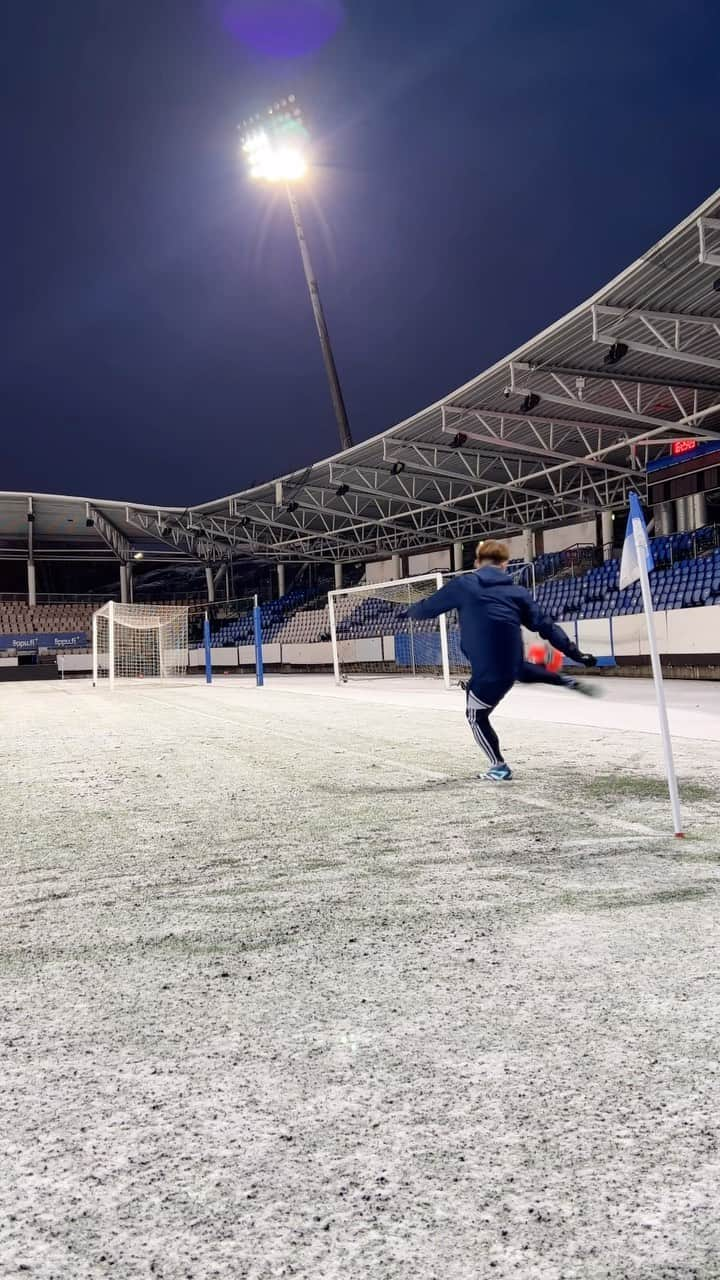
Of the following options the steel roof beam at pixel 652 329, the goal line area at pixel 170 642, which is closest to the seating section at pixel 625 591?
the steel roof beam at pixel 652 329

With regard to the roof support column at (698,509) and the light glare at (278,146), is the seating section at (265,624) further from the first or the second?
the roof support column at (698,509)

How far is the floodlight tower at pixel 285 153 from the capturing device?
36.3 meters

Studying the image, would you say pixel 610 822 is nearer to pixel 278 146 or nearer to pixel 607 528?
pixel 607 528

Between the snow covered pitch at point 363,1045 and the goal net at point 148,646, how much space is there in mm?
29616

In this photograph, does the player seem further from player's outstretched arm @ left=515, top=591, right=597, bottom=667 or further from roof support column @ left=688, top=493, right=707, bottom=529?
roof support column @ left=688, top=493, right=707, bottom=529

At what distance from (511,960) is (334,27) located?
364 ft


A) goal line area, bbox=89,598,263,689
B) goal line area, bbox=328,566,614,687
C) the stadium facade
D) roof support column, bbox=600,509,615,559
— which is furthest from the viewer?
roof support column, bbox=600,509,615,559

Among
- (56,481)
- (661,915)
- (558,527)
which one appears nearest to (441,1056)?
(661,915)

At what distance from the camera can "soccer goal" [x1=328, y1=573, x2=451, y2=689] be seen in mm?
25750

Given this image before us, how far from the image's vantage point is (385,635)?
110 ft

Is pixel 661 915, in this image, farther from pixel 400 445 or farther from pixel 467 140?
pixel 467 140

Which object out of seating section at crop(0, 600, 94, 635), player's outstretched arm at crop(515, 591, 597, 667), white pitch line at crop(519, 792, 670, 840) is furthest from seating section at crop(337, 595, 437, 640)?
white pitch line at crop(519, 792, 670, 840)

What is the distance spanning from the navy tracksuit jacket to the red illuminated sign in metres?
22.4

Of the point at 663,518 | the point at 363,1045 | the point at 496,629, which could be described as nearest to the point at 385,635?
the point at 663,518
